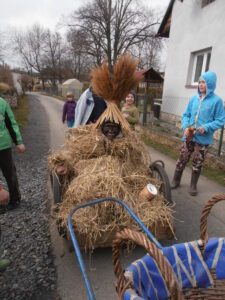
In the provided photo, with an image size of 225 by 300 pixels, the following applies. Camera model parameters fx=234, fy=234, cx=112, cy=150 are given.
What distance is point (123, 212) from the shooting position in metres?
2.28

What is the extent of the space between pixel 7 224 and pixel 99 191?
4.76ft

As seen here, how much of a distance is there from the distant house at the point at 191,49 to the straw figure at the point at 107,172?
540 centimetres

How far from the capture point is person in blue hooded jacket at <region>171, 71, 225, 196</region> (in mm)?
3543

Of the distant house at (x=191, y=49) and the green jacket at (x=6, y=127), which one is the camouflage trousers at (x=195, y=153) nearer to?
the green jacket at (x=6, y=127)

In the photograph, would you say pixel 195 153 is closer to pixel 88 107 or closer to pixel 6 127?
pixel 88 107

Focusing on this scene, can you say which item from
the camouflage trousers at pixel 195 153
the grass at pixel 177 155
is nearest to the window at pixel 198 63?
the grass at pixel 177 155

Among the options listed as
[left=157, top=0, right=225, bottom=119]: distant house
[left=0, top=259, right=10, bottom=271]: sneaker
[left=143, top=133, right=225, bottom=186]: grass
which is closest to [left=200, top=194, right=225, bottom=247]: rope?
[left=0, top=259, right=10, bottom=271]: sneaker

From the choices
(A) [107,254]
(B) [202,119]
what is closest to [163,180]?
(A) [107,254]

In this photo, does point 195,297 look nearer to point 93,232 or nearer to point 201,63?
point 93,232

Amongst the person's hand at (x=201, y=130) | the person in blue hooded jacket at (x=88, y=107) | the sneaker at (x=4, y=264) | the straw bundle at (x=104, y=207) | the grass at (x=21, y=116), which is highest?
the person in blue hooded jacket at (x=88, y=107)

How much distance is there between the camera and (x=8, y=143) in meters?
3.01

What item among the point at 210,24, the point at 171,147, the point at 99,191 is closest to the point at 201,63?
the point at 210,24

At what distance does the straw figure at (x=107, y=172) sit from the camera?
7.31ft

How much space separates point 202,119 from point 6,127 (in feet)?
9.41
